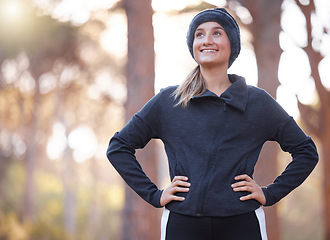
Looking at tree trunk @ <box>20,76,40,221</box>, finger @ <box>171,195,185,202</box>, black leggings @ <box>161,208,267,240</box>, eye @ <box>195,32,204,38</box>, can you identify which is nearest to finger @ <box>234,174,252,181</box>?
black leggings @ <box>161,208,267,240</box>

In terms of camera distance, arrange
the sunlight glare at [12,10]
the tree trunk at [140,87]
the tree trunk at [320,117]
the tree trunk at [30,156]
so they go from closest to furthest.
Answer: the tree trunk at [140,87]
the tree trunk at [320,117]
the sunlight glare at [12,10]
the tree trunk at [30,156]

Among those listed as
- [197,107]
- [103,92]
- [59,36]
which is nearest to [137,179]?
[197,107]

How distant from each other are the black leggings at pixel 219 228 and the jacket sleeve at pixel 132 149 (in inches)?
10.9

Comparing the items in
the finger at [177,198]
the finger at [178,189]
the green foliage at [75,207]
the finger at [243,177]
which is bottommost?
the green foliage at [75,207]

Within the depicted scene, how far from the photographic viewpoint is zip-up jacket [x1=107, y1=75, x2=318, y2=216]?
8.21 feet

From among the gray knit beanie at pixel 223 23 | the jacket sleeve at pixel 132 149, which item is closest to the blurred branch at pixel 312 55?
the gray knit beanie at pixel 223 23

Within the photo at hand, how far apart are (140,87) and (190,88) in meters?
5.61

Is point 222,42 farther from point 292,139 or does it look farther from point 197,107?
point 292,139

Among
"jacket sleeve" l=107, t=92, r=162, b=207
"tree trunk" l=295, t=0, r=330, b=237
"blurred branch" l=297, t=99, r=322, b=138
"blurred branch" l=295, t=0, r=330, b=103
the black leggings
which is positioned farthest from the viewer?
"blurred branch" l=297, t=99, r=322, b=138

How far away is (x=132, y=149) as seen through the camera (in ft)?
9.10

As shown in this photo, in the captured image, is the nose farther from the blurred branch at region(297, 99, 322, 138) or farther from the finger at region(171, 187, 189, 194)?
the blurred branch at region(297, 99, 322, 138)

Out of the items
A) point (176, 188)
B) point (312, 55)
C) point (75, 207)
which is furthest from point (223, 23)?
point (75, 207)

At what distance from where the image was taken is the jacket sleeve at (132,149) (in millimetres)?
2729

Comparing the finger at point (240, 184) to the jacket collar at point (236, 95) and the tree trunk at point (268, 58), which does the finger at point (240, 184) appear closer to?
the jacket collar at point (236, 95)
